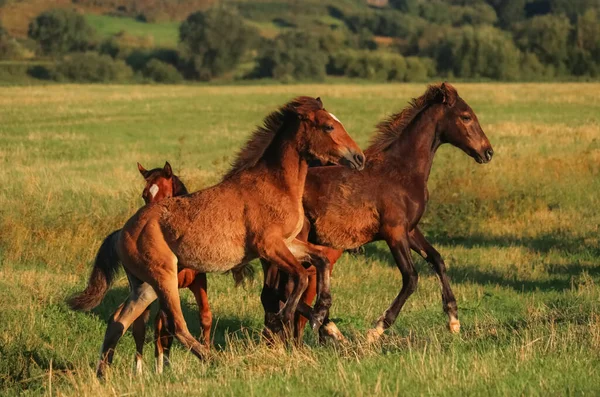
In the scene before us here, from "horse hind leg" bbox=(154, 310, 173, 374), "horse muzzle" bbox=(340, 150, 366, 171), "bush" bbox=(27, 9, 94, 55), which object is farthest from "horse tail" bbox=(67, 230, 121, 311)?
"bush" bbox=(27, 9, 94, 55)

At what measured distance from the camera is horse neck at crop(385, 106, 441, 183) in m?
10.9

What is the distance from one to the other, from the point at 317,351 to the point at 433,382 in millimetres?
1910

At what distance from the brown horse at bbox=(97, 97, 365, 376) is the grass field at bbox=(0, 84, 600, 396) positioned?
53 centimetres

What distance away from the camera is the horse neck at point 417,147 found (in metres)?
10.9

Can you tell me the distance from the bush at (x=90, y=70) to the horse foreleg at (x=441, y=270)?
75622 millimetres

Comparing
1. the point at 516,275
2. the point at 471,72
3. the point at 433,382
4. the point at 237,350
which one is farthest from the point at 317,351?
the point at 471,72

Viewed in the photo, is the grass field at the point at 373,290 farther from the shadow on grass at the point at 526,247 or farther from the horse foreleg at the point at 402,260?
the horse foreleg at the point at 402,260

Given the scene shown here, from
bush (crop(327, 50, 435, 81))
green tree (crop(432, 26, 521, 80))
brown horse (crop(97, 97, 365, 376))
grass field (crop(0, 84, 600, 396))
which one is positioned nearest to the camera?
grass field (crop(0, 84, 600, 396))

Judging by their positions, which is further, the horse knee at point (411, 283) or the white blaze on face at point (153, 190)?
the horse knee at point (411, 283)

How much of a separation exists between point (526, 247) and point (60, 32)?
96428 mm

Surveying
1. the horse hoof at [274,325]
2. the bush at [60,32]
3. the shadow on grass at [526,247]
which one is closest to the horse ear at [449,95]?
the shadow on grass at [526,247]

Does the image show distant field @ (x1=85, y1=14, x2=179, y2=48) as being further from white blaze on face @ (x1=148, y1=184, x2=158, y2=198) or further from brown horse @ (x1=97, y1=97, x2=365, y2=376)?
brown horse @ (x1=97, y1=97, x2=365, y2=376)

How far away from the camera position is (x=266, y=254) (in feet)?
28.2

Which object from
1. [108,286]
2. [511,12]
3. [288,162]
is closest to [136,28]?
[511,12]
